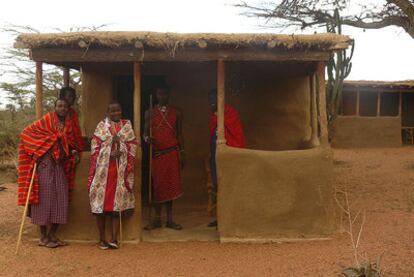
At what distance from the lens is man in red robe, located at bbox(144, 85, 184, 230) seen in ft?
20.5

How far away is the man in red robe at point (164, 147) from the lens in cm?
626

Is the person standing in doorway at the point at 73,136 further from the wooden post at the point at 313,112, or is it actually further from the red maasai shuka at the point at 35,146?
the wooden post at the point at 313,112

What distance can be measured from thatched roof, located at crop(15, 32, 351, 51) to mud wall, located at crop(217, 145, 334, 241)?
49.7 inches

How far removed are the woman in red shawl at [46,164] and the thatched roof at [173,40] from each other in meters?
0.72

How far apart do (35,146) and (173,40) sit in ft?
6.48

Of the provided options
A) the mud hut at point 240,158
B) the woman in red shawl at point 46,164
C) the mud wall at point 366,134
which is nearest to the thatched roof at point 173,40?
the mud hut at point 240,158

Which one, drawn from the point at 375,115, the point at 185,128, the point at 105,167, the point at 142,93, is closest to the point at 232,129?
the point at 105,167

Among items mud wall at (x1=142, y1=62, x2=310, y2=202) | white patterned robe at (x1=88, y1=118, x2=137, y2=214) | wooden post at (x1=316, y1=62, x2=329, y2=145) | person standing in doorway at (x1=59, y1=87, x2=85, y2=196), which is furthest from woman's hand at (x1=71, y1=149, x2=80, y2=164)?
wooden post at (x1=316, y1=62, x2=329, y2=145)

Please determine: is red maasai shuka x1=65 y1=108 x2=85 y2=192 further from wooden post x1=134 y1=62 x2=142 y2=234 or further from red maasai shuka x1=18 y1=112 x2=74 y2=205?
wooden post x1=134 y1=62 x2=142 y2=234

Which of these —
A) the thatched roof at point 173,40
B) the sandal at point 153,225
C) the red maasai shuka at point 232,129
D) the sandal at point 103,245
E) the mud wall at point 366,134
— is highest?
the thatched roof at point 173,40

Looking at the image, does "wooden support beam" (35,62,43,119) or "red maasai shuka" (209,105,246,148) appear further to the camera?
"red maasai shuka" (209,105,246,148)

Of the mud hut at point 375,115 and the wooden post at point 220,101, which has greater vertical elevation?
the wooden post at point 220,101

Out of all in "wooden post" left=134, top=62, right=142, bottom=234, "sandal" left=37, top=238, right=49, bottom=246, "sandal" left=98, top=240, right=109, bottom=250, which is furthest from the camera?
"wooden post" left=134, top=62, right=142, bottom=234

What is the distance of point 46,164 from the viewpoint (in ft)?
18.6
